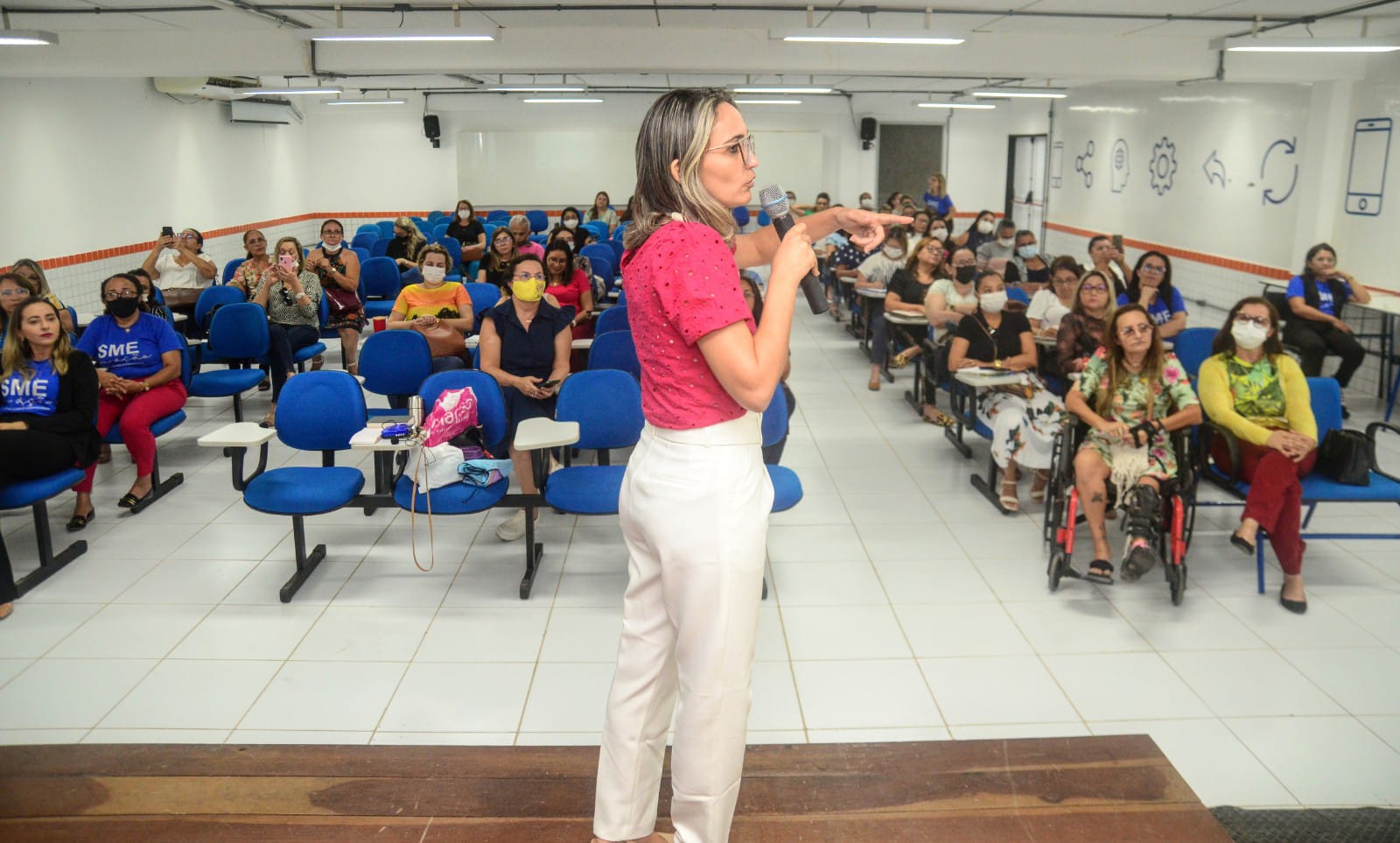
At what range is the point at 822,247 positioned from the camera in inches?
469

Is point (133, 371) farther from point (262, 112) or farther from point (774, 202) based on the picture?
point (262, 112)

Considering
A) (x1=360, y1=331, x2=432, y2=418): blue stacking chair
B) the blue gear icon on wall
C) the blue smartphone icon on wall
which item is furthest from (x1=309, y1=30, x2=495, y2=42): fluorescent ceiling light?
the blue gear icon on wall

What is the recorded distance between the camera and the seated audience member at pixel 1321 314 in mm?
7461

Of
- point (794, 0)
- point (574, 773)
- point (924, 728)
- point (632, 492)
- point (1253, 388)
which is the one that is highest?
point (794, 0)

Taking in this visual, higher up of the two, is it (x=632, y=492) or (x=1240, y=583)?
(x=632, y=492)


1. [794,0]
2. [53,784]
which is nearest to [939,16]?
[794,0]

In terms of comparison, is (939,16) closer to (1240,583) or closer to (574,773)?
(1240,583)

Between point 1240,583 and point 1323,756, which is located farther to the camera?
point 1240,583

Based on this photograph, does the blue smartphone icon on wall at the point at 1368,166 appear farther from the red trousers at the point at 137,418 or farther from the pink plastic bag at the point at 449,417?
the red trousers at the point at 137,418

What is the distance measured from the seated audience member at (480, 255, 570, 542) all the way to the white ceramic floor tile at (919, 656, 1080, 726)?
2.39m

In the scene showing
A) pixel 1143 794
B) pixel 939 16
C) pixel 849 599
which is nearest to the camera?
pixel 1143 794

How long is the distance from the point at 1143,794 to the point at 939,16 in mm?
8141

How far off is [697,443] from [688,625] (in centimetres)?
31

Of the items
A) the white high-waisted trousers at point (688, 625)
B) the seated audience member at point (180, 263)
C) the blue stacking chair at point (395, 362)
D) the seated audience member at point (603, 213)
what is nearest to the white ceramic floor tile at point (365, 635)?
the blue stacking chair at point (395, 362)
